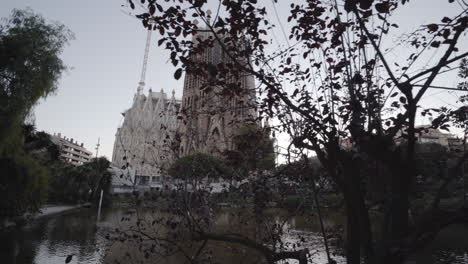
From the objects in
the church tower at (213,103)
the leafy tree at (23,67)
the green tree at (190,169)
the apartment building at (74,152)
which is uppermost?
the apartment building at (74,152)

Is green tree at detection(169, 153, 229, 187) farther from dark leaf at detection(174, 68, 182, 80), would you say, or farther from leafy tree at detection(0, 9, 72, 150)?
leafy tree at detection(0, 9, 72, 150)

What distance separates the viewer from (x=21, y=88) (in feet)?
34.4

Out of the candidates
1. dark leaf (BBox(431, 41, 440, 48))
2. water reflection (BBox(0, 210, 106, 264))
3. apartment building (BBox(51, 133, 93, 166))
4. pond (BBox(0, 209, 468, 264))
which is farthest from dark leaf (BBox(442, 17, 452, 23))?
apartment building (BBox(51, 133, 93, 166))

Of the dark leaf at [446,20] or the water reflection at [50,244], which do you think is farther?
the water reflection at [50,244]

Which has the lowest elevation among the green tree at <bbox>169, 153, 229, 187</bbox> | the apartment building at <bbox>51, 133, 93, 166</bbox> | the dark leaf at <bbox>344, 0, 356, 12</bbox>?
the green tree at <bbox>169, 153, 229, 187</bbox>

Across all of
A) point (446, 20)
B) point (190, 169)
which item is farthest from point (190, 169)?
point (446, 20)

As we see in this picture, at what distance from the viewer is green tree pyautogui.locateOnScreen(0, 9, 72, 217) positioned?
10.2 m

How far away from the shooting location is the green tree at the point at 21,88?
1025 cm

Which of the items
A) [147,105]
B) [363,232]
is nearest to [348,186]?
[363,232]

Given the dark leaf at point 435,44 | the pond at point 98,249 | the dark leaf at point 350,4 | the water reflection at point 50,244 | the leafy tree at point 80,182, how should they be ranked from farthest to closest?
the leafy tree at point 80,182, the water reflection at point 50,244, the pond at point 98,249, the dark leaf at point 435,44, the dark leaf at point 350,4

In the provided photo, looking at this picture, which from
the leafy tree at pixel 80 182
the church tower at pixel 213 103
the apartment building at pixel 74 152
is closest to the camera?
the church tower at pixel 213 103

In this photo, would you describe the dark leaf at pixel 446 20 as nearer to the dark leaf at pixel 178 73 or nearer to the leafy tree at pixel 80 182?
the dark leaf at pixel 178 73

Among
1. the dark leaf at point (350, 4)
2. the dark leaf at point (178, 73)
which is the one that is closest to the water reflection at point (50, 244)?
the dark leaf at point (178, 73)

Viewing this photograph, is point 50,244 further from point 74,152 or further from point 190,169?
point 74,152
